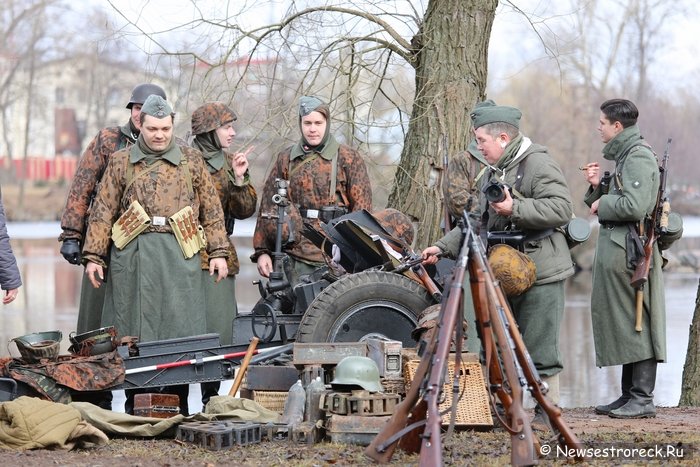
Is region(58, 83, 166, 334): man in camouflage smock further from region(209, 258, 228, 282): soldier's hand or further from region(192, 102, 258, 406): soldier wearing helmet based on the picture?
region(209, 258, 228, 282): soldier's hand

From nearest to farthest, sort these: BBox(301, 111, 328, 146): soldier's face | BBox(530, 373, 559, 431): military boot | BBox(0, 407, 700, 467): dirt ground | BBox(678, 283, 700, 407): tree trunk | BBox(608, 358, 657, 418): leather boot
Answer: BBox(0, 407, 700, 467): dirt ground → BBox(530, 373, 559, 431): military boot → BBox(608, 358, 657, 418): leather boot → BBox(301, 111, 328, 146): soldier's face → BBox(678, 283, 700, 407): tree trunk

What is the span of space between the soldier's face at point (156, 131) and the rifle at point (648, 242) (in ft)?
10.3

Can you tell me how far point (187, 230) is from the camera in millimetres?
8328

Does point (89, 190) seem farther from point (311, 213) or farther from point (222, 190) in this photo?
point (311, 213)

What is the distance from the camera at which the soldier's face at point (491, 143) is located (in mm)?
7496

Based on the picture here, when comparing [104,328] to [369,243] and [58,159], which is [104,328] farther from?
[58,159]

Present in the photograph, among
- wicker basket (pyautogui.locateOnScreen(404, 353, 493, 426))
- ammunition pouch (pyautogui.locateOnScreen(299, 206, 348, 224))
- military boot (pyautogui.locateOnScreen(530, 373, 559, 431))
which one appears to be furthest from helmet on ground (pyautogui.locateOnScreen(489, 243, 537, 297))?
ammunition pouch (pyautogui.locateOnScreen(299, 206, 348, 224))

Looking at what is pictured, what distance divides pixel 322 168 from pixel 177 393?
6.17ft

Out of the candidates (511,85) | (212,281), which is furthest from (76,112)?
(212,281)

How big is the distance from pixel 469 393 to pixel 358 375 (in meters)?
0.70

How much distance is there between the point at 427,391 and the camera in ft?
19.3

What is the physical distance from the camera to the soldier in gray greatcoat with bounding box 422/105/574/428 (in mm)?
7430

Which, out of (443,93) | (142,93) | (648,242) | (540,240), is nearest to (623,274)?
(648,242)

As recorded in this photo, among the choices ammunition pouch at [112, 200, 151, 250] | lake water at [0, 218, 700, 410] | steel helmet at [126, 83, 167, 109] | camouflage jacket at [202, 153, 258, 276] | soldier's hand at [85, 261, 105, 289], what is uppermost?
steel helmet at [126, 83, 167, 109]
